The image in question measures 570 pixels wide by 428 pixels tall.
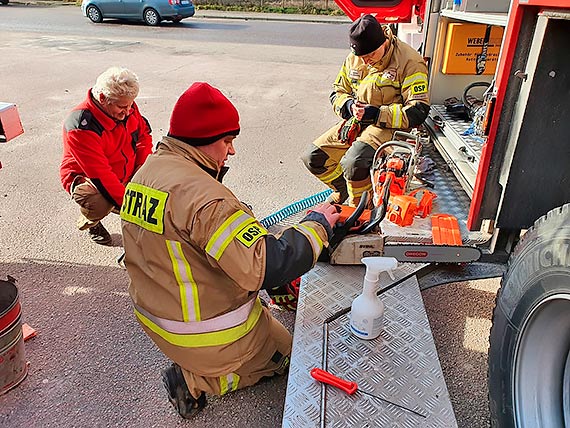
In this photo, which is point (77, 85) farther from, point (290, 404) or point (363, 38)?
point (290, 404)

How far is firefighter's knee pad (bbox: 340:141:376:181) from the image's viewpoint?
3.62 metres

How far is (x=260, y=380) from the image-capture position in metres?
2.51

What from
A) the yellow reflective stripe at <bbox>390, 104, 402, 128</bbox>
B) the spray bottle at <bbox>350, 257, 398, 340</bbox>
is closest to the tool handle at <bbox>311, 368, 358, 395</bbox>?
the spray bottle at <bbox>350, 257, 398, 340</bbox>

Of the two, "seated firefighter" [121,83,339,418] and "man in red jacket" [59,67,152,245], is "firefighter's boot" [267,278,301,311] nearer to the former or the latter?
"seated firefighter" [121,83,339,418]

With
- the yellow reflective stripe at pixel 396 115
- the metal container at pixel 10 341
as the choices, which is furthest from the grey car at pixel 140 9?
the metal container at pixel 10 341

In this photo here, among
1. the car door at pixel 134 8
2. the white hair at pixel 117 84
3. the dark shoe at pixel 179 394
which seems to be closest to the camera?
the dark shoe at pixel 179 394

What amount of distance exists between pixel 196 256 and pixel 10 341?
1039mm

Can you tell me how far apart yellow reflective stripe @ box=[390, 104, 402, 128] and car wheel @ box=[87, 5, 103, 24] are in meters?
15.5

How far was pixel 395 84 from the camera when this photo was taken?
3.64 metres

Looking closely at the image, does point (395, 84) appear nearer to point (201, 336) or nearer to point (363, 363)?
point (363, 363)

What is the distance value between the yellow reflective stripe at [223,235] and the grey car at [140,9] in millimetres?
15772

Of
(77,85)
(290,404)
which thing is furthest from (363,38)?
(77,85)

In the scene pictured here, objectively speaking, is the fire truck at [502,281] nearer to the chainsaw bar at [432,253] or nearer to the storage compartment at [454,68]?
the chainsaw bar at [432,253]

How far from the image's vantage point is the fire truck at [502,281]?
1707 mm
